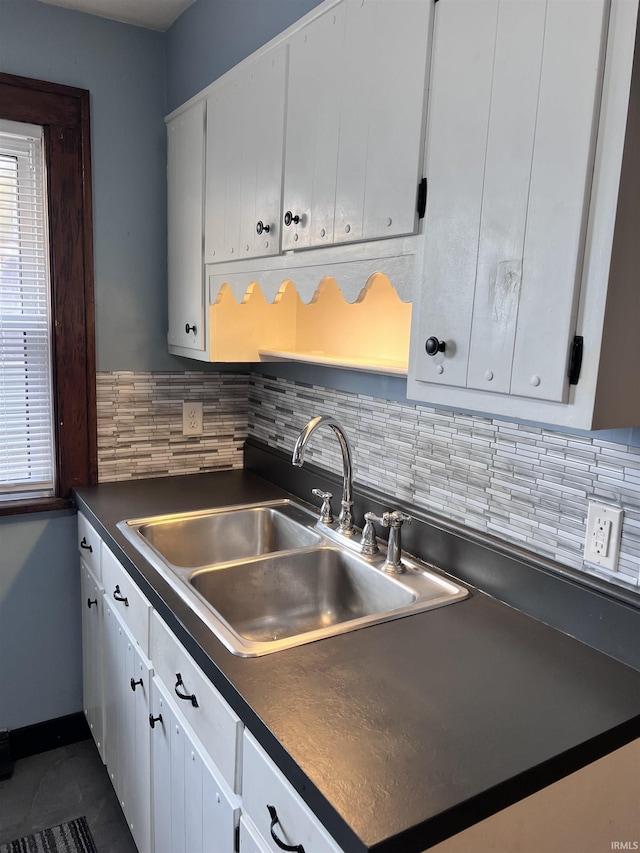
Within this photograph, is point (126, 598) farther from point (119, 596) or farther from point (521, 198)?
point (521, 198)

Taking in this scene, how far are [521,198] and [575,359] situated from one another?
27 centimetres

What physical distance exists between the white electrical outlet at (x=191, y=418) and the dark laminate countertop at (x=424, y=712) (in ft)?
3.70

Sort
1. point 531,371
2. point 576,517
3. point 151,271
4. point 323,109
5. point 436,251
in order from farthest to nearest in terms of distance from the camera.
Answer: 1. point 151,271
2. point 323,109
3. point 576,517
4. point 436,251
5. point 531,371

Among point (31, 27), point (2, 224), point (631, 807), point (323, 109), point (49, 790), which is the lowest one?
point (49, 790)

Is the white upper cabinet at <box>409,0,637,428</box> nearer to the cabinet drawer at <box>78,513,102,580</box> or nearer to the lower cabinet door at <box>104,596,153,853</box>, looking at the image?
the lower cabinet door at <box>104,596,153,853</box>

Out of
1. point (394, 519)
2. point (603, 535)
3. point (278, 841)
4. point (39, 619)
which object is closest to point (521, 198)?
point (603, 535)

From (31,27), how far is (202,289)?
102 centimetres

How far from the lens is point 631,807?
1.08 meters

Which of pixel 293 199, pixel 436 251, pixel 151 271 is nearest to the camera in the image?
pixel 436 251

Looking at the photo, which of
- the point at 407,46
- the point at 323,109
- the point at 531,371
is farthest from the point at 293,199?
the point at 531,371

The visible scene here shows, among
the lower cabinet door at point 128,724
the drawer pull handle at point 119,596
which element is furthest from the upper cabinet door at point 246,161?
the lower cabinet door at point 128,724

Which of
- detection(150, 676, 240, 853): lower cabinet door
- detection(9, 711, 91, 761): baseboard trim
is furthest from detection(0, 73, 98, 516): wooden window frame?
detection(150, 676, 240, 853): lower cabinet door

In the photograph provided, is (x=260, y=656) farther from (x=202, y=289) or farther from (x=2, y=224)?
(x=2, y=224)

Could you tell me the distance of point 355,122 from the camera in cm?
132
